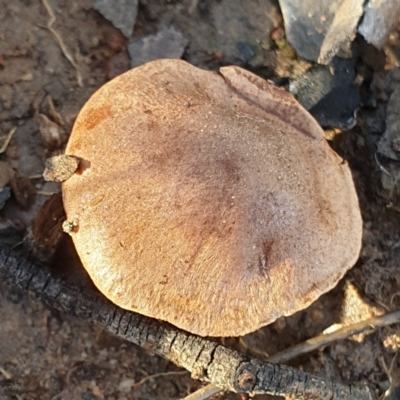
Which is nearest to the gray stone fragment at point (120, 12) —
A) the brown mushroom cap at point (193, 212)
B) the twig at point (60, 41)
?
the twig at point (60, 41)

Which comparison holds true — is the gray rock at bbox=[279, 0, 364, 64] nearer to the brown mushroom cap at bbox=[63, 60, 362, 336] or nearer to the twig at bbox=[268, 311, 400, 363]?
the brown mushroom cap at bbox=[63, 60, 362, 336]

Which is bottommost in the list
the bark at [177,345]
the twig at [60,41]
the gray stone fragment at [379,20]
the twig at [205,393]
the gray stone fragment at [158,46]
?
the twig at [205,393]

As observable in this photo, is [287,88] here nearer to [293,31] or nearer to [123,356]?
[293,31]

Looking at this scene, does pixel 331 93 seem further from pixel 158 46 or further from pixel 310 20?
pixel 158 46

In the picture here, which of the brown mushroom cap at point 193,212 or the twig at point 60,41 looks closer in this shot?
the brown mushroom cap at point 193,212

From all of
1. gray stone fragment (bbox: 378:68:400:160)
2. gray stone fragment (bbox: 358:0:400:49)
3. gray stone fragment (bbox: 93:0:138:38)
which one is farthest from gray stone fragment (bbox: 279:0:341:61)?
gray stone fragment (bbox: 93:0:138:38)

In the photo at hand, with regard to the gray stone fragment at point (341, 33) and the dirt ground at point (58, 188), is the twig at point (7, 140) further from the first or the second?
the gray stone fragment at point (341, 33)
